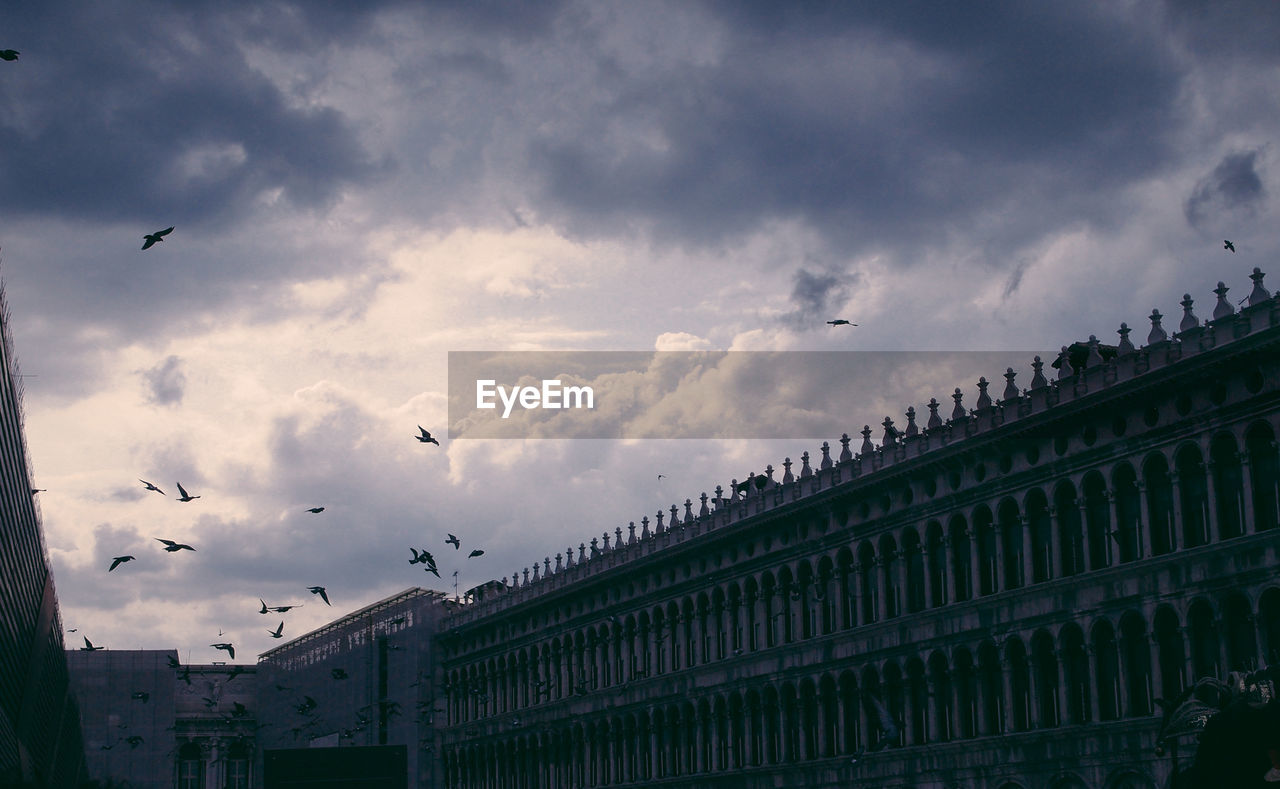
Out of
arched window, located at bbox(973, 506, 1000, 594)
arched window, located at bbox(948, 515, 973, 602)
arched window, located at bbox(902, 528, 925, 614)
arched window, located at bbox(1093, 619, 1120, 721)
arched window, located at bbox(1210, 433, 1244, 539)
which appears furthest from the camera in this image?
arched window, located at bbox(902, 528, 925, 614)

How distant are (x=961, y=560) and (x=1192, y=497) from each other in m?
10.2

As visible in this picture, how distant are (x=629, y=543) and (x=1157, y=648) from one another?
33883 millimetres

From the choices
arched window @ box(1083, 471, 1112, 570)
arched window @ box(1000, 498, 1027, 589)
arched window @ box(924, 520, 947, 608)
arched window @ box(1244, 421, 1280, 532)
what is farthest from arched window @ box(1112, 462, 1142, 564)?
arched window @ box(924, 520, 947, 608)

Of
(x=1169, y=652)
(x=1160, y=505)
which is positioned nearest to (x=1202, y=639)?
(x=1169, y=652)

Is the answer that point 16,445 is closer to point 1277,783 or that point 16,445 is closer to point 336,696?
point 1277,783

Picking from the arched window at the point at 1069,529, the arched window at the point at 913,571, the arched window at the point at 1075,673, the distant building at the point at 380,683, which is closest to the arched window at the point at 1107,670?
the arched window at the point at 1075,673

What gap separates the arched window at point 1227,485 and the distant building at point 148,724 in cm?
8714

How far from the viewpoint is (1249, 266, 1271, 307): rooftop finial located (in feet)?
151

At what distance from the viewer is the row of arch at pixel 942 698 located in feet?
155

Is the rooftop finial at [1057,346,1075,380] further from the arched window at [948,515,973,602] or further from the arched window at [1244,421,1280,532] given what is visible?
the arched window at [1244,421,1280,532]

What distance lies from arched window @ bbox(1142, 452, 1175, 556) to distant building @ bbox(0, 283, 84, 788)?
103 ft

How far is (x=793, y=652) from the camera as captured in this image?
65.2m

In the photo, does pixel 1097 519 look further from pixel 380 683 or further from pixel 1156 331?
pixel 380 683

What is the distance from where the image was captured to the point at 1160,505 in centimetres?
4916
